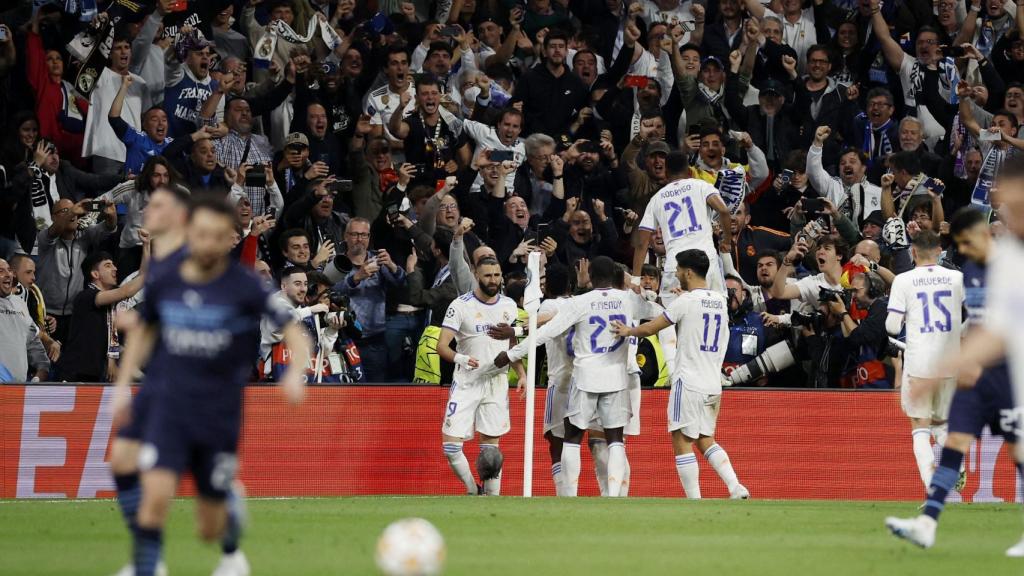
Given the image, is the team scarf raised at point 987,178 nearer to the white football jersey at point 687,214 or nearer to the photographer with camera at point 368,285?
the white football jersey at point 687,214

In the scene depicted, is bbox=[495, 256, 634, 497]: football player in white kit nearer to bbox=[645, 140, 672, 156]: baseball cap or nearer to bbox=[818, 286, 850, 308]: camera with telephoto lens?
bbox=[818, 286, 850, 308]: camera with telephoto lens

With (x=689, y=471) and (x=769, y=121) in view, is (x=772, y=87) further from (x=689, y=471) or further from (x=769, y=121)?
(x=689, y=471)

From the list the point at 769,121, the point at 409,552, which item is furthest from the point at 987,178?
the point at 409,552

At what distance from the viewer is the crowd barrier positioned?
16406 millimetres

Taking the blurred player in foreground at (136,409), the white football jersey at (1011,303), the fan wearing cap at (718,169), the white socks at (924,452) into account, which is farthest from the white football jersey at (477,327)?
the white football jersey at (1011,303)

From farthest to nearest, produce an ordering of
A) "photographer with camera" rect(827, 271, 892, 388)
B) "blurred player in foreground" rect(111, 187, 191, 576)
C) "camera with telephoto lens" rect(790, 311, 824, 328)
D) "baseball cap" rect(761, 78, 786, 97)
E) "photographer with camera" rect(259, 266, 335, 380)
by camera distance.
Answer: "baseball cap" rect(761, 78, 786, 97) → "camera with telephoto lens" rect(790, 311, 824, 328) → "photographer with camera" rect(827, 271, 892, 388) → "photographer with camera" rect(259, 266, 335, 380) → "blurred player in foreground" rect(111, 187, 191, 576)

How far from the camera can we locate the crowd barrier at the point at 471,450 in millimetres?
16406

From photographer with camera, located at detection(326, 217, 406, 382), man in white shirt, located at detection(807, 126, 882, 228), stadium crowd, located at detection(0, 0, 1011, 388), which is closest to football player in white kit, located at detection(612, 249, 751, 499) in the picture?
stadium crowd, located at detection(0, 0, 1011, 388)

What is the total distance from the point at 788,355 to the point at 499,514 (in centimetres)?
605

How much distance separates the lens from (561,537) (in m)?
11.4

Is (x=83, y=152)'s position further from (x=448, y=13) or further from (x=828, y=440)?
(x=828, y=440)

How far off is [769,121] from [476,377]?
7432mm

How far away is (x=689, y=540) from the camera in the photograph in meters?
11.3

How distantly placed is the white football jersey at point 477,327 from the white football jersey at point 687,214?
204 cm
